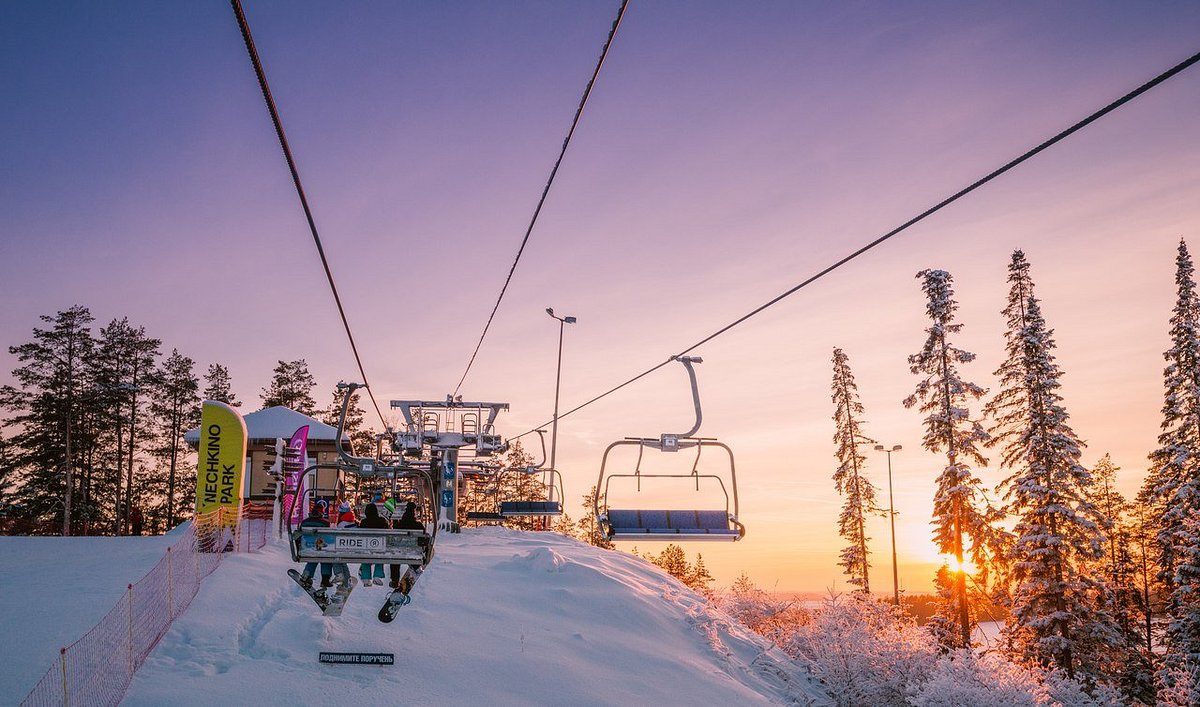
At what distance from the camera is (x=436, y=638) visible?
1570 cm

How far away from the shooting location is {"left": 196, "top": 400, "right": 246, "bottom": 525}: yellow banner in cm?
2309

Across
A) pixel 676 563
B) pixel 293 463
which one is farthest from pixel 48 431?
pixel 676 563

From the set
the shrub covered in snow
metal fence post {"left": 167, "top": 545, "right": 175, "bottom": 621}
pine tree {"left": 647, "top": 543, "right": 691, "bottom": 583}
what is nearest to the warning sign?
metal fence post {"left": 167, "top": 545, "right": 175, "bottom": 621}

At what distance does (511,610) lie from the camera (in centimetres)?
1872

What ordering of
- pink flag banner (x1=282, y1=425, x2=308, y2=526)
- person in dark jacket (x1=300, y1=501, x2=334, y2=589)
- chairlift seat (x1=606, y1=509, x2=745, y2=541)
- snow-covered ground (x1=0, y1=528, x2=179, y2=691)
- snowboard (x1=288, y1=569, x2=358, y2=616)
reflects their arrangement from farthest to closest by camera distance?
pink flag banner (x1=282, y1=425, x2=308, y2=526) → chairlift seat (x1=606, y1=509, x2=745, y2=541) → snowboard (x1=288, y1=569, x2=358, y2=616) → person in dark jacket (x1=300, y1=501, x2=334, y2=589) → snow-covered ground (x1=0, y1=528, x2=179, y2=691)

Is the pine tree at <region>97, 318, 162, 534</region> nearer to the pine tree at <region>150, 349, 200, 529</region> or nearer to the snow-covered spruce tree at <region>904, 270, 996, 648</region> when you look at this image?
the pine tree at <region>150, 349, 200, 529</region>

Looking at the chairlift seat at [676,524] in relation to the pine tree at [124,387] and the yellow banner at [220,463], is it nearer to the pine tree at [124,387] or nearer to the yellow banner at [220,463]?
the yellow banner at [220,463]

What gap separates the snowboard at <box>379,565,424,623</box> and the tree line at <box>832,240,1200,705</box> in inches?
1093

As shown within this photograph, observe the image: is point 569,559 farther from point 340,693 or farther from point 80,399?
point 80,399

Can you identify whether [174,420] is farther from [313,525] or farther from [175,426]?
[313,525]

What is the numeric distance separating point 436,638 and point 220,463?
11542mm

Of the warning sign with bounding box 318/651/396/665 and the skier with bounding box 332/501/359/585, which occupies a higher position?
the skier with bounding box 332/501/359/585

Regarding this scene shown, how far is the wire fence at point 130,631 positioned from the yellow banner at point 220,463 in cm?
403

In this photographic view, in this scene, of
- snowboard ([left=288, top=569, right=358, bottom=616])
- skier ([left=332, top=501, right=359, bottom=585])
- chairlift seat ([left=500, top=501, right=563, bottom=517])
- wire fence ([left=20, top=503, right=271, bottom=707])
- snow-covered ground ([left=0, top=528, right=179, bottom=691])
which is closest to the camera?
wire fence ([left=20, top=503, right=271, bottom=707])
